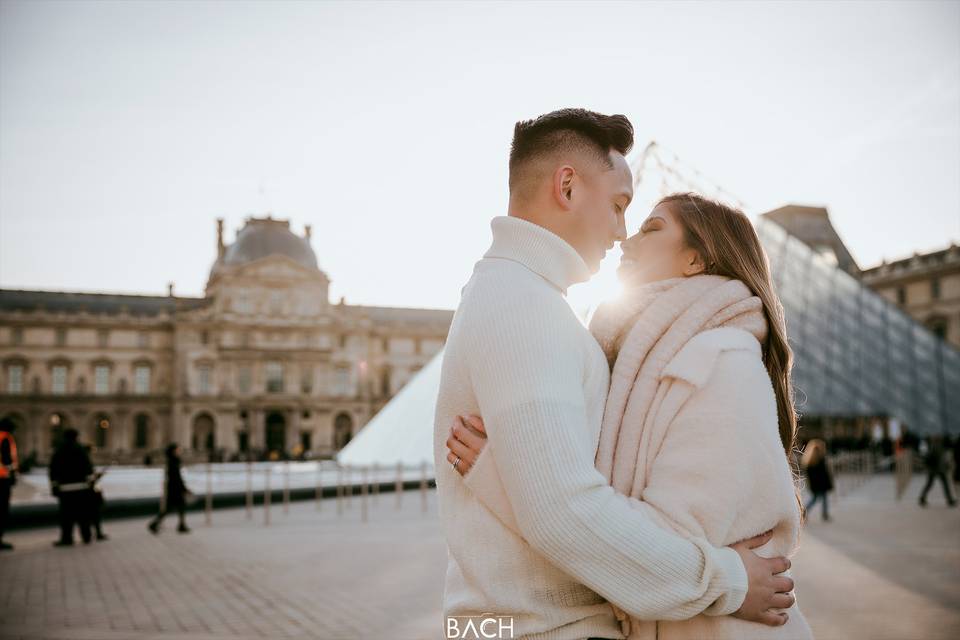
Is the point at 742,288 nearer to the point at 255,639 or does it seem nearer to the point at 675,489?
the point at 675,489

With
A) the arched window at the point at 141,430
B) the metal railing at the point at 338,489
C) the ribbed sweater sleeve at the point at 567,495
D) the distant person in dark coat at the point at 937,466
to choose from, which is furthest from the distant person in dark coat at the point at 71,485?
the arched window at the point at 141,430

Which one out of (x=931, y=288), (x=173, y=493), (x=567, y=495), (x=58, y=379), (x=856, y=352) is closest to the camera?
(x=567, y=495)

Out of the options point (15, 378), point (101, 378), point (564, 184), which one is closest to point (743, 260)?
point (564, 184)

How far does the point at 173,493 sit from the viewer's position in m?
11.2

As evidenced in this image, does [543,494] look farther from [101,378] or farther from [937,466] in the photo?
[101,378]

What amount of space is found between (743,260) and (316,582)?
578 centimetres

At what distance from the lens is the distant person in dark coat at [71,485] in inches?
384

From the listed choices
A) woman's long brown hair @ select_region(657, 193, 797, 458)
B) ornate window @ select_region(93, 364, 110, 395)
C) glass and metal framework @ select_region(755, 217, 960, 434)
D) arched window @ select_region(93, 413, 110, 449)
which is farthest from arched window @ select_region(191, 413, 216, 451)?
woman's long brown hair @ select_region(657, 193, 797, 458)

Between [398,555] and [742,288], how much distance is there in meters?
7.02

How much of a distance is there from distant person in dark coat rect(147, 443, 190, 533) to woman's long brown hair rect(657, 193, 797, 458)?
10.3 metres

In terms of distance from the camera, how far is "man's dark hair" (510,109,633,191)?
1.60 meters

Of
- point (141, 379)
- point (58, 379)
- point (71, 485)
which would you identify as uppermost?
point (58, 379)

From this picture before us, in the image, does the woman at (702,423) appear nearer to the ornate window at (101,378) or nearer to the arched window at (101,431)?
the arched window at (101,431)

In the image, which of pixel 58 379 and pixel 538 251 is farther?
pixel 58 379
